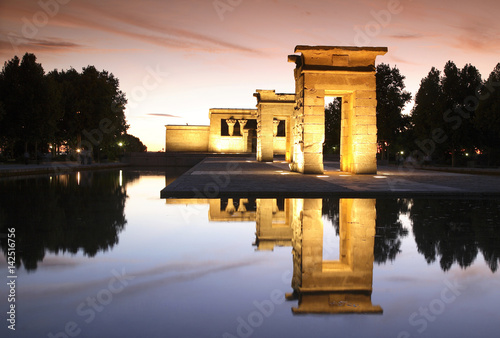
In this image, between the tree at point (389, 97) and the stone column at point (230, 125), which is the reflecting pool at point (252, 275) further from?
the stone column at point (230, 125)

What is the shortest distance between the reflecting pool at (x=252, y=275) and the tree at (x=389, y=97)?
114ft

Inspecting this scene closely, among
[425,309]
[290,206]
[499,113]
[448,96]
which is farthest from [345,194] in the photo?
[448,96]

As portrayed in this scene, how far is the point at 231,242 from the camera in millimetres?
6664

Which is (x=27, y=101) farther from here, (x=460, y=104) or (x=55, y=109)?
(x=460, y=104)

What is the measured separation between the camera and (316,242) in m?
6.51

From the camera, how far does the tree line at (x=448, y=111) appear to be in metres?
38.1

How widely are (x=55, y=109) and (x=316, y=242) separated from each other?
36.8m

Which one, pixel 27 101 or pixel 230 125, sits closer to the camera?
pixel 27 101

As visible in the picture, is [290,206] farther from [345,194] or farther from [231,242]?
[231,242]

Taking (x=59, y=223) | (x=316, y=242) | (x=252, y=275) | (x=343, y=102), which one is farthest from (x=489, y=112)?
(x=252, y=275)

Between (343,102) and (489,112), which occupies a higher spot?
(489,112)

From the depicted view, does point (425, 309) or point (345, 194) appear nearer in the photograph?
point (425, 309)

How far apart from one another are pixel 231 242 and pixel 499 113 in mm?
35391

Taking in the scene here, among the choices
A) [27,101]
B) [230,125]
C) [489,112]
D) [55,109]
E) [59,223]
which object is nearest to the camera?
[59,223]
